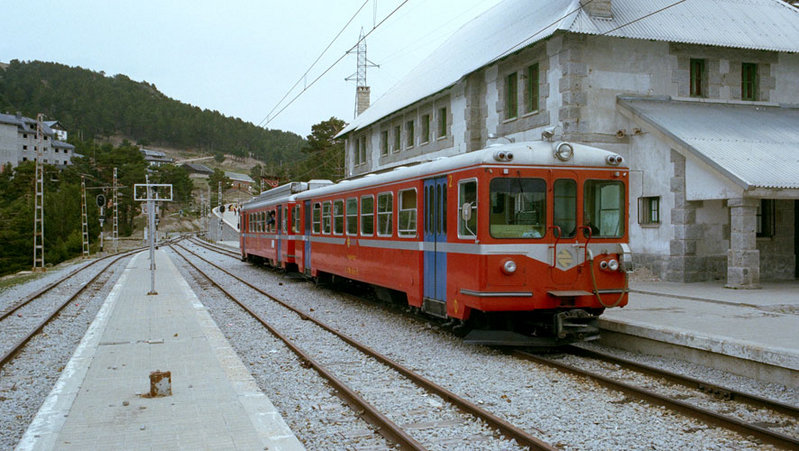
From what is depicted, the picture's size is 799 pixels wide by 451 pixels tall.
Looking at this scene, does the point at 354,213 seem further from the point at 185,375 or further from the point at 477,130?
the point at 477,130

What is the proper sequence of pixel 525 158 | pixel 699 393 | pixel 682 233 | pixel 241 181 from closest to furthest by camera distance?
pixel 699 393
pixel 525 158
pixel 682 233
pixel 241 181

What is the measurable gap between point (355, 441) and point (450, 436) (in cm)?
85

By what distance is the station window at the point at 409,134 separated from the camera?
110 ft

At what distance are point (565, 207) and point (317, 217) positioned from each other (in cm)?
993

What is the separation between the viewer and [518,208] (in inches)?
376

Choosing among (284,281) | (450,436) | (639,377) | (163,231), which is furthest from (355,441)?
(163,231)

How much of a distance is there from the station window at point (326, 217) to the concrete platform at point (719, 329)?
24.9ft

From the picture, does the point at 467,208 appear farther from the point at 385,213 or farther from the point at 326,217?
the point at 326,217

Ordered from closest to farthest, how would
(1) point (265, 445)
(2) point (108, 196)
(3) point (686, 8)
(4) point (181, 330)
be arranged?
(1) point (265, 445) < (4) point (181, 330) < (3) point (686, 8) < (2) point (108, 196)

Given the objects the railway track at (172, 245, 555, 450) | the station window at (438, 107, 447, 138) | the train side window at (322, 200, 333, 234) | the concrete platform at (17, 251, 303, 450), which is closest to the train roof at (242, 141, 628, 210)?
the railway track at (172, 245, 555, 450)

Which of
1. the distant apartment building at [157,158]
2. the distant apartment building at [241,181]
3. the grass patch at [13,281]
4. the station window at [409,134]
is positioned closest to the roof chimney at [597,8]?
the station window at [409,134]

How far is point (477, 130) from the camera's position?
25516 mm

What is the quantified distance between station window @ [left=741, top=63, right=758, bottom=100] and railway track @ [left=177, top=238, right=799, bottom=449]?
16332 millimetres

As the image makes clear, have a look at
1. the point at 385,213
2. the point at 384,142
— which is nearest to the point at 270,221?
the point at 385,213
